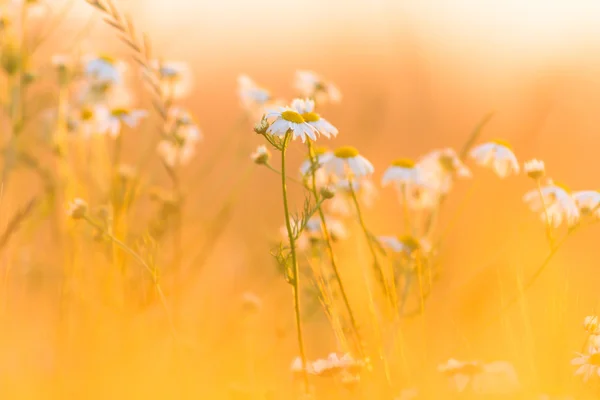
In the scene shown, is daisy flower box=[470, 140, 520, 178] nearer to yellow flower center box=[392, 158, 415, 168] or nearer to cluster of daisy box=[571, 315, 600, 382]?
yellow flower center box=[392, 158, 415, 168]

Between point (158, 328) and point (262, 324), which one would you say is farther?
point (262, 324)

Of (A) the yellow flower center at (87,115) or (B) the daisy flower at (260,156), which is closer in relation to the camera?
(B) the daisy flower at (260,156)

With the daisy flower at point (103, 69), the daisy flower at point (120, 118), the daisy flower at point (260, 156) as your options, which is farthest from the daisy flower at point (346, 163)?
the daisy flower at point (103, 69)

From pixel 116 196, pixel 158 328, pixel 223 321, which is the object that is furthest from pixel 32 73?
pixel 223 321

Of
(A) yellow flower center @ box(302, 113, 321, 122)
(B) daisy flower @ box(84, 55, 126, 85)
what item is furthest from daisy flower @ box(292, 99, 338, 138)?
(B) daisy flower @ box(84, 55, 126, 85)

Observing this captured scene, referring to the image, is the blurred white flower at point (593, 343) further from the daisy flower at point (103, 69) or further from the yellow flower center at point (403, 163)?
the daisy flower at point (103, 69)

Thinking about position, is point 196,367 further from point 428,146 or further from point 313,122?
point 428,146

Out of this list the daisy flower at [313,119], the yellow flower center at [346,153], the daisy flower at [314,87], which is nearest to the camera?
the daisy flower at [313,119]
